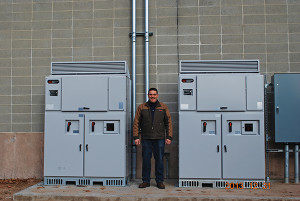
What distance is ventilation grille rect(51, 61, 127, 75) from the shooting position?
610 centimetres

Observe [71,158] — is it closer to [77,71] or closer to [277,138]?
[77,71]

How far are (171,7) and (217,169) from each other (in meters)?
A: 3.27

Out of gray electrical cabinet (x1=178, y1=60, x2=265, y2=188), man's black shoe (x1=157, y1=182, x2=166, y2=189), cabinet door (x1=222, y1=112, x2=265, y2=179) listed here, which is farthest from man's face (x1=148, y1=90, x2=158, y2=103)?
man's black shoe (x1=157, y1=182, x2=166, y2=189)

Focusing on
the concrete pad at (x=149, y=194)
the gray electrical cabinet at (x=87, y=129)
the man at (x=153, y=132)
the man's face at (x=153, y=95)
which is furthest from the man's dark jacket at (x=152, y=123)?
the concrete pad at (x=149, y=194)

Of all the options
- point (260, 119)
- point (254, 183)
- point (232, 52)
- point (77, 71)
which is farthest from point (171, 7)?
point (254, 183)

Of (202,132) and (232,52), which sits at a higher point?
(232,52)

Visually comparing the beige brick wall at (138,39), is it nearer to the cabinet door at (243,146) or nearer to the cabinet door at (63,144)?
the cabinet door at (63,144)

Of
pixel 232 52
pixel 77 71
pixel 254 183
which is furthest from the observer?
pixel 232 52

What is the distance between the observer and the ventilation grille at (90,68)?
240 inches

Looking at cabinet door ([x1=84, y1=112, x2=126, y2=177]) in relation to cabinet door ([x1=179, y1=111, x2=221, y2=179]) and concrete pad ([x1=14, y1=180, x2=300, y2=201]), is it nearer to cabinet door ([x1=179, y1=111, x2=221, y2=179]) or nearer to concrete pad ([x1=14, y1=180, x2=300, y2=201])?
concrete pad ([x1=14, y1=180, x2=300, y2=201])

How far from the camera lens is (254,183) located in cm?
576

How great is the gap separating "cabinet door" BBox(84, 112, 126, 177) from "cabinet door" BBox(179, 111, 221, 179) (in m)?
1.04

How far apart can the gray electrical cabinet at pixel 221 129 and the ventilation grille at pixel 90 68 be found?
116 centimetres

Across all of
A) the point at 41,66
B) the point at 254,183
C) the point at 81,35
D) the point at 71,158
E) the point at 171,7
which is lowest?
the point at 254,183
